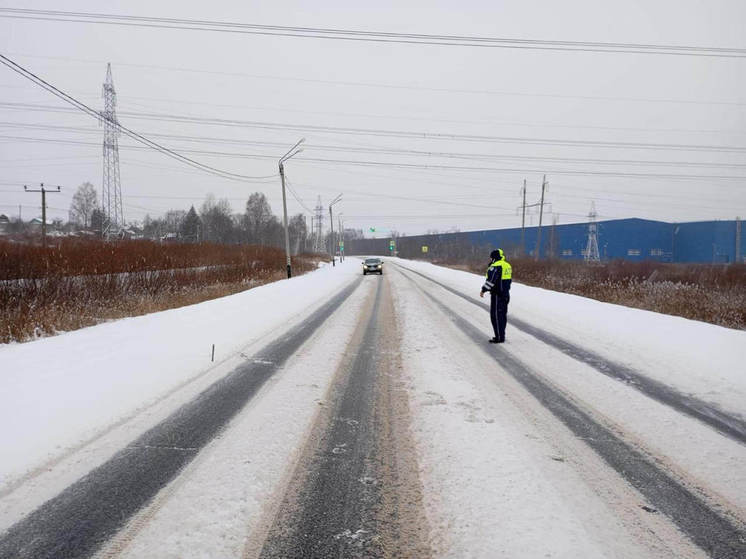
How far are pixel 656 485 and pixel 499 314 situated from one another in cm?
521

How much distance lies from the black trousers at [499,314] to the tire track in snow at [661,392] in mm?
910

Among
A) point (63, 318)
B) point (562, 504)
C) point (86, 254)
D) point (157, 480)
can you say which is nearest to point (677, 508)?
point (562, 504)

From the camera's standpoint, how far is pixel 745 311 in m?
11.8

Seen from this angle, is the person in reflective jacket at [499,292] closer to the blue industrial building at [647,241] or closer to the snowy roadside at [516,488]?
the snowy roadside at [516,488]

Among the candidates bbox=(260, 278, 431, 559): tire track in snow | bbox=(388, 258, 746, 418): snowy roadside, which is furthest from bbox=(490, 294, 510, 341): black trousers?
bbox=(260, 278, 431, 559): tire track in snow

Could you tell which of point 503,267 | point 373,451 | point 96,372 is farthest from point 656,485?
point 96,372

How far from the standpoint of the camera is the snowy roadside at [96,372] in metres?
3.85

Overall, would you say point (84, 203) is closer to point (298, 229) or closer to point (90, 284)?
point (298, 229)

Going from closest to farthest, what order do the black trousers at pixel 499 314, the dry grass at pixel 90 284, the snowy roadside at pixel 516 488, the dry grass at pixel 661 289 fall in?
the snowy roadside at pixel 516 488
the black trousers at pixel 499 314
the dry grass at pixel 90 284
the dry grass at pixel 661 289

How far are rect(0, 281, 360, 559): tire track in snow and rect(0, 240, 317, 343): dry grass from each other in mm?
6603

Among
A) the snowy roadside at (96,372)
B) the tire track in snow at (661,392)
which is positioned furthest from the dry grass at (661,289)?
the snowy roadside at (96,372)

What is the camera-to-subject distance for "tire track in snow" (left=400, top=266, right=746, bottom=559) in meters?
2.41

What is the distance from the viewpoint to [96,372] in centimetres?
585

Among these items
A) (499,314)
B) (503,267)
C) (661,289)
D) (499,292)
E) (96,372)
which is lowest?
(96,372)
